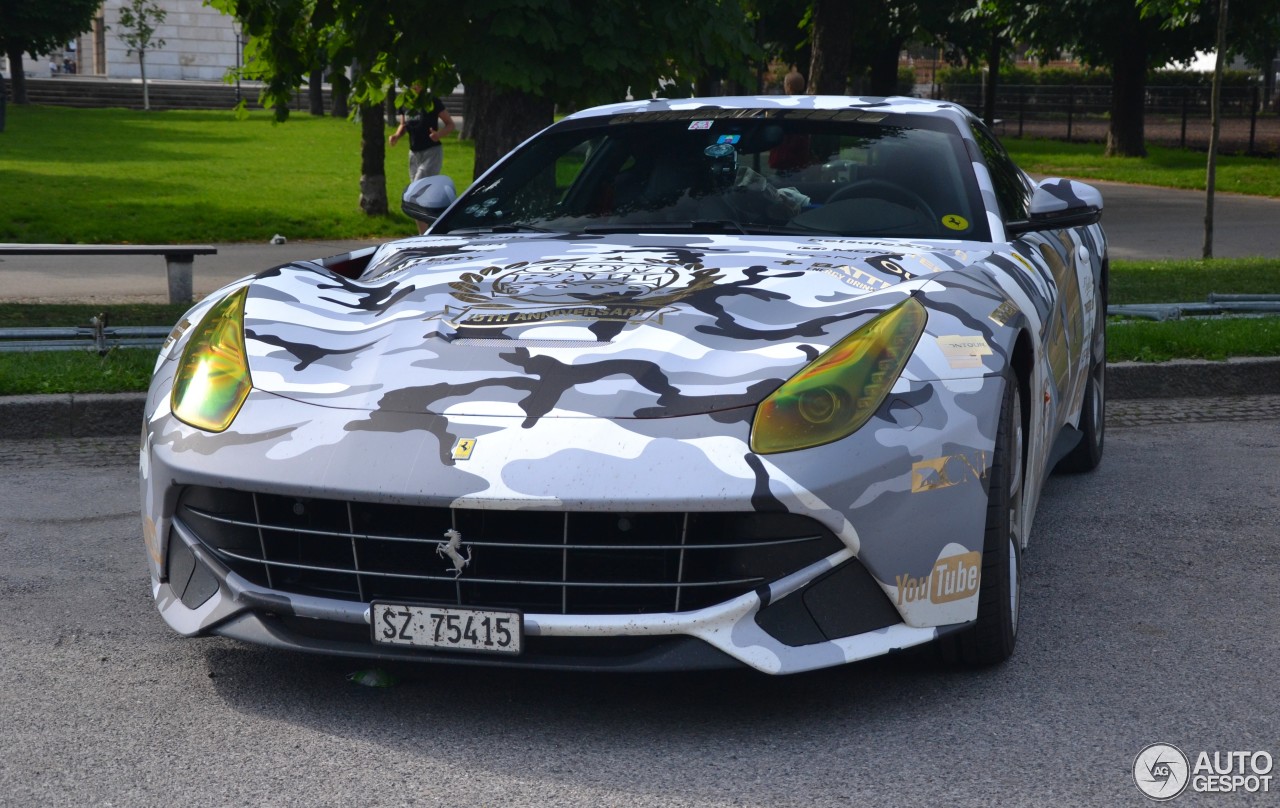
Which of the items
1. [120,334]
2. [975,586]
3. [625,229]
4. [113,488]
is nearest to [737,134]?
[625,229]

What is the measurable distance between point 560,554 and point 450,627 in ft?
0.90

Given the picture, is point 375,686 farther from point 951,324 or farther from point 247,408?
point 951,324

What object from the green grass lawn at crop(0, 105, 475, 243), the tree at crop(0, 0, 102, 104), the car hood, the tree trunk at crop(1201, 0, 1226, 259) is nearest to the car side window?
the car hood

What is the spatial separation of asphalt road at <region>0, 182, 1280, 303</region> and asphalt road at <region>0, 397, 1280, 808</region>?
26.2 ft

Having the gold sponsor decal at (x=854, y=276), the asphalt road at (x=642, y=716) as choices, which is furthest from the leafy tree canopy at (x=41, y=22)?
the gold sponsor decal at (x=854, y=276)

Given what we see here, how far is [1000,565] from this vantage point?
3.58m

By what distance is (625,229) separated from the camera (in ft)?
15.5

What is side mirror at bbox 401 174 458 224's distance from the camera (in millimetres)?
5168

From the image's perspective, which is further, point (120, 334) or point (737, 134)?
point (120, 334)

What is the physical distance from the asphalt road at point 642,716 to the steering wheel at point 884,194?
1.17 m

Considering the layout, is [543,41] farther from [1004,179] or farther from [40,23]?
[40,23]

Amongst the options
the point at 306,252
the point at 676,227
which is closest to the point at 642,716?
the point at 676,227

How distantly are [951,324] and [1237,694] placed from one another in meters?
1.08

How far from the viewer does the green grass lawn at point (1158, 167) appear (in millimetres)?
26328
